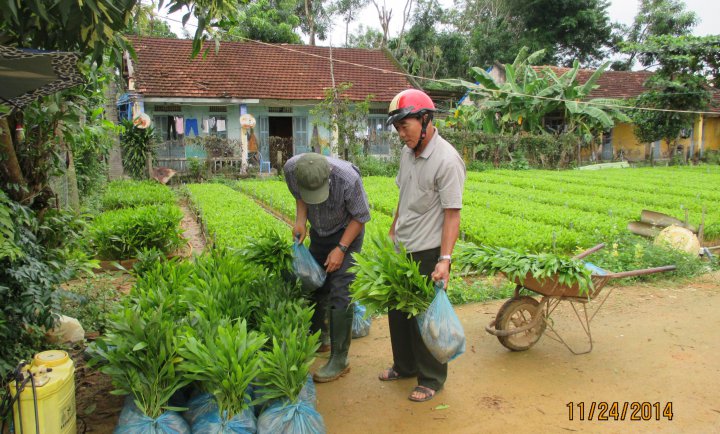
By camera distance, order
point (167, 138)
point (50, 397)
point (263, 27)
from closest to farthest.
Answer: point (50, 397)
point (167, 138)
point (263, 27)

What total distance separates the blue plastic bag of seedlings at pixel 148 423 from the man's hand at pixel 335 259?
1.56 m

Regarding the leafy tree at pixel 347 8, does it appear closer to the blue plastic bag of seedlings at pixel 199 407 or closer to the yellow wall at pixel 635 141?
the yellow wall at pixel 635 141

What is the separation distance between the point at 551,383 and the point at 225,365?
2488 mm

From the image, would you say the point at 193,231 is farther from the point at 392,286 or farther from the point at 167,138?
the point at 167,138

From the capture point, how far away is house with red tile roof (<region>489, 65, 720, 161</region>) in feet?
82.4

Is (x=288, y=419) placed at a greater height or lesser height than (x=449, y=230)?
lesser

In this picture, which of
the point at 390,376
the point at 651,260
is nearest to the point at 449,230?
the point at 390,376

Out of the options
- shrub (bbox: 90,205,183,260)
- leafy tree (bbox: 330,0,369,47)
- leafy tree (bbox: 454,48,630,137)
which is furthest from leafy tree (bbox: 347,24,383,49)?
shrub (bbox: 90,205,183,260)

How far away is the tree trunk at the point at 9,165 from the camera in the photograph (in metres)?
3.37

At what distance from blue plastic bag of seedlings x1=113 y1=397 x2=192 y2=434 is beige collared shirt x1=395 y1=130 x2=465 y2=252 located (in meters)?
1.83

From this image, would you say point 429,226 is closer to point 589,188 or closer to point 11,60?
point 11,60

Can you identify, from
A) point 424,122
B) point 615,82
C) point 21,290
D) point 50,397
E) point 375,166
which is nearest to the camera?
point 50,397
